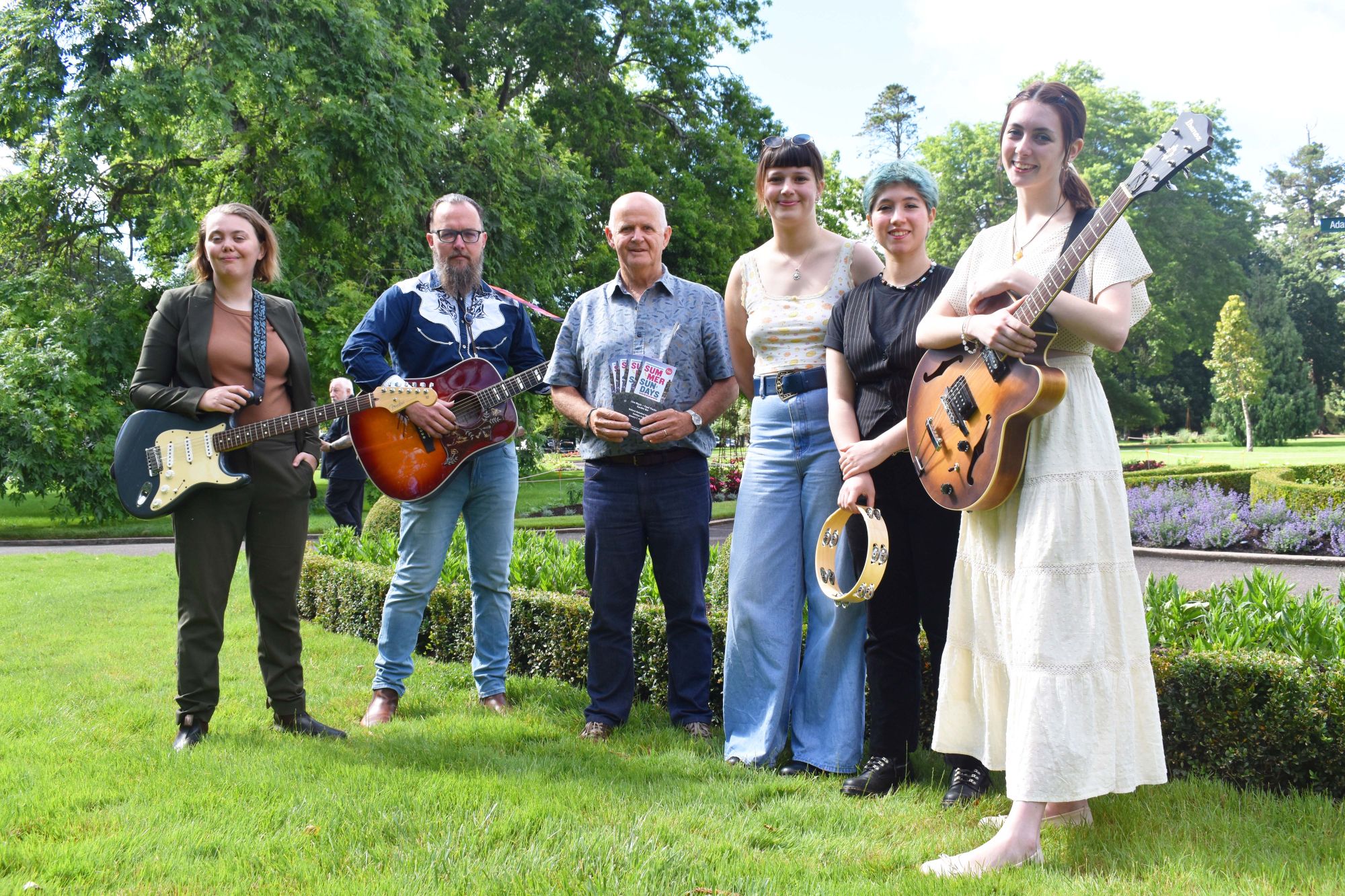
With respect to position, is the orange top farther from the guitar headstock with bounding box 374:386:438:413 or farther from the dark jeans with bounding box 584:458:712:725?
the dark jeans with bounding box 584:458:712:725

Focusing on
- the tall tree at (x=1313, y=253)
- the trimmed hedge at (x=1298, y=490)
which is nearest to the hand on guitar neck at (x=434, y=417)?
the trimmed hedge at (x=1298, y=490)

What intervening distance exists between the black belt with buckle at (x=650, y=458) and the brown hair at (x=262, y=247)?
1.85m

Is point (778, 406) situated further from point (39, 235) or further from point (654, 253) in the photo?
point (39, 235)

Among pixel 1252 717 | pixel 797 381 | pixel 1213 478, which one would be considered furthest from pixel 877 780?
pixel 1213 478

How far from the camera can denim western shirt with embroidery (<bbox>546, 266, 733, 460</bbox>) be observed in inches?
176

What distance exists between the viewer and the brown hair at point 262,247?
456cm

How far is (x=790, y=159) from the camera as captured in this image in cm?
405

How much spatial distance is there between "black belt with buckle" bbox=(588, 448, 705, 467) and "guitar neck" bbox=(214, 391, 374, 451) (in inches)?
47.3

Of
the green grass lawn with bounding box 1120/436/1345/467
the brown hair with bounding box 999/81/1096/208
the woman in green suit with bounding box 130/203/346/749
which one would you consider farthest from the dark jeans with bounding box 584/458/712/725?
the green grass lawn with bounding box 1120/436/1345/467

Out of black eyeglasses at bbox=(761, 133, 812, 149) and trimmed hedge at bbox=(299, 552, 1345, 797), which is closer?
trimmed hedge at bbox=(299, 552, 1345, 797)

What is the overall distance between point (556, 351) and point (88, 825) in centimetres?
266

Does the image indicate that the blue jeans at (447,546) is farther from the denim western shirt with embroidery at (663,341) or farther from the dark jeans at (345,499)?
the dark jeans at (345,499)

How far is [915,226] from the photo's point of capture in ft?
12.4

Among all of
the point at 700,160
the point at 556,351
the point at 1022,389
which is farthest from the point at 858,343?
the point at 700,160
